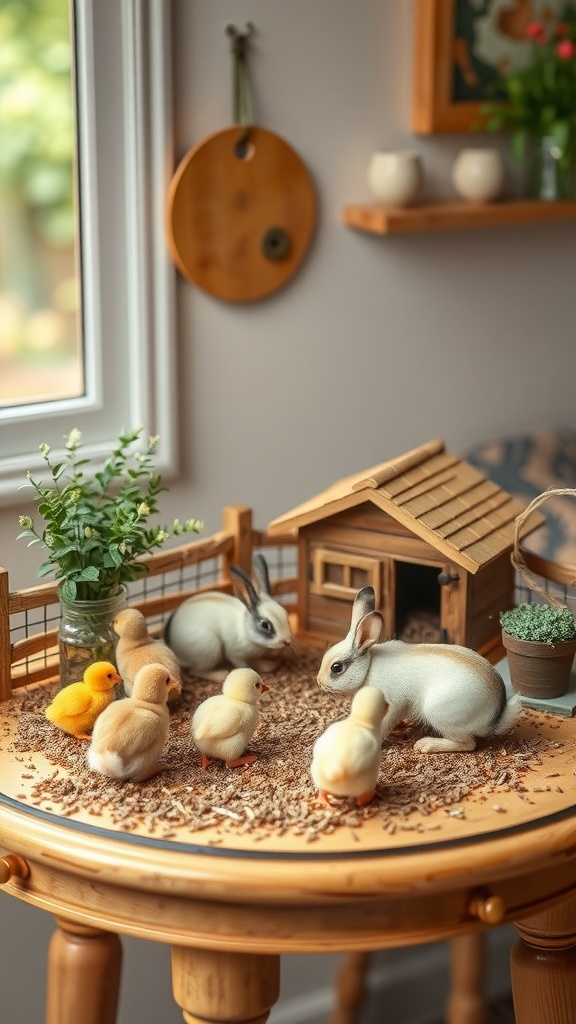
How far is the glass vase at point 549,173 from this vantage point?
7.28ft

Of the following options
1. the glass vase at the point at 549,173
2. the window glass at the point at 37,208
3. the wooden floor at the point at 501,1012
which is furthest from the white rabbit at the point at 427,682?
the wooden floor at the point at 501,1012

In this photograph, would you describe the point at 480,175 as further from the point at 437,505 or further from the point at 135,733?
the point at 135,733

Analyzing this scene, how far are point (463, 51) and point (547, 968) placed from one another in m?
1.55

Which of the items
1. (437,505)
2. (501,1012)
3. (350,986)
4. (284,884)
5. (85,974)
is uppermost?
(437,505)

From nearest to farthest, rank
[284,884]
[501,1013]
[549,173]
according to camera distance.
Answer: [284,884]
[549,173]
[501,1013]

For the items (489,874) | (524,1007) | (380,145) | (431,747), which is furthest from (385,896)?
(380,145)

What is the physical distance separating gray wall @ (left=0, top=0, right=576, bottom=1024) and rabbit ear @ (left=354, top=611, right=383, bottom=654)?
77cm

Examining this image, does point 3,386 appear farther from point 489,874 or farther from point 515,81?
point 489,874

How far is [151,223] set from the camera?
191 centimetres

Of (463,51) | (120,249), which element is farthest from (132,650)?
(463,51)

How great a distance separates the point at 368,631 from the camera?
125cm

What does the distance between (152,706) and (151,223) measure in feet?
3.19

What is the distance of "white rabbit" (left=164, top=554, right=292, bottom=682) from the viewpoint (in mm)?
1396

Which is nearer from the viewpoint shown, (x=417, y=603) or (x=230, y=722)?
(x=230, y=722)
